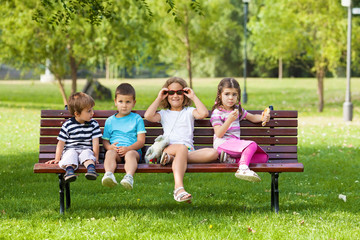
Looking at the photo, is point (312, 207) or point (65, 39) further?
point (65, 39)

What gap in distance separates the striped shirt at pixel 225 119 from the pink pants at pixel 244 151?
0.37 ft

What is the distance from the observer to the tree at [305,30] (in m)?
20.7

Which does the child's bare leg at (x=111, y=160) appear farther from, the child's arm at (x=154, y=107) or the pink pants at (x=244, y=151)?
the pink pants at (x=244, y=151)

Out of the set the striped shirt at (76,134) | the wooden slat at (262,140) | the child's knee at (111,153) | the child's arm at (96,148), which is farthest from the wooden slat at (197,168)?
the wooden slat at (262,140)

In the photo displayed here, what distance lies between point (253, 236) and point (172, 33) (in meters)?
27.1

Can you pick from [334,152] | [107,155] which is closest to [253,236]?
[107,155]

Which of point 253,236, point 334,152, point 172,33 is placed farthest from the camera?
point 172,33

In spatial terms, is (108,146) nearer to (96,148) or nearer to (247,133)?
(96,148)

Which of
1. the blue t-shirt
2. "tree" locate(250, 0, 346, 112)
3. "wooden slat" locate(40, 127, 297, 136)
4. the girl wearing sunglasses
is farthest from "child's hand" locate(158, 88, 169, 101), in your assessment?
"tree" locate(250, 0, 346, 112)

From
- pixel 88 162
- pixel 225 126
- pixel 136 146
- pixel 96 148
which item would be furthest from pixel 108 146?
pixel 225 126

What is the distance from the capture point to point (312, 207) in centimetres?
572

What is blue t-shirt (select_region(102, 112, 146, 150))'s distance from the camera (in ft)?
18.4

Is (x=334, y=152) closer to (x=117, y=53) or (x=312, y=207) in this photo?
(x=312, y=207)

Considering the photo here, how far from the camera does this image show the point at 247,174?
4.98 metres
